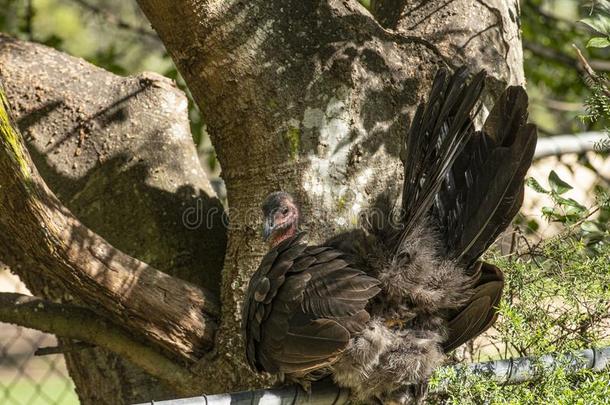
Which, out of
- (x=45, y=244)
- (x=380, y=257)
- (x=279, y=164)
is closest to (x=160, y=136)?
(x=279, y=164)

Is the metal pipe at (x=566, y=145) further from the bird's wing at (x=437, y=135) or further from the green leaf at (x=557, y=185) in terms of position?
the bird's wing at (x=437, y=135)

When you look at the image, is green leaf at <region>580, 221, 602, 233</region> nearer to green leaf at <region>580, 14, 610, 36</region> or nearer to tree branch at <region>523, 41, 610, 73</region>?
green leaf at <region>580, 14, 610, 36</region>

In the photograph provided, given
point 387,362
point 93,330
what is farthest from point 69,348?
point 387,362

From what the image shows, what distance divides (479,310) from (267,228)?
75 centimetres

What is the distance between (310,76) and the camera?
2846 millimetres

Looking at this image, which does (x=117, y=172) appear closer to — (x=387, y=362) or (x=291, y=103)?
(x=291, y=103)

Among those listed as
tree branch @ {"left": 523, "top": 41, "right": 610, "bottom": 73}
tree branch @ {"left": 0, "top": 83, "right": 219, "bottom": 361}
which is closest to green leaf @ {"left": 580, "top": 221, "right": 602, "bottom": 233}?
tree branch @ {"left": 0, "top": 83, "right": 219, "bottom": 361}

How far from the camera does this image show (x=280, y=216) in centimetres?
262

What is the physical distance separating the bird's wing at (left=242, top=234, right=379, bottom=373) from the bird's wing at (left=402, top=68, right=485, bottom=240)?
279 millimetres

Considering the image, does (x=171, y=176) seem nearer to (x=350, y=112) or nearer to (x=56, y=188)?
(x=56, y=188)

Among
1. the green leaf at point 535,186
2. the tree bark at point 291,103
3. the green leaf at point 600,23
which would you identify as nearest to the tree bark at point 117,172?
the tree bark at point 291,103

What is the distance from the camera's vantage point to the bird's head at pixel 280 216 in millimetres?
2611

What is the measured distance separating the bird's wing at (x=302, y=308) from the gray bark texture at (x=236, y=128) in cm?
27

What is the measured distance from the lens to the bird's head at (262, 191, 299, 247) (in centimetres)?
261
